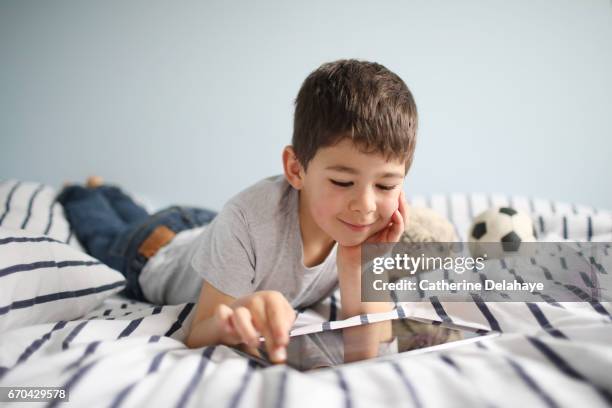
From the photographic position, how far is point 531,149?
1.64 metres

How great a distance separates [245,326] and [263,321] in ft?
0.09

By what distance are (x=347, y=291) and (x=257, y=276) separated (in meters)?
Result: 0.17

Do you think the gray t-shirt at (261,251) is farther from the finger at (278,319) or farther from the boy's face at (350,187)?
the finger at (278,319)

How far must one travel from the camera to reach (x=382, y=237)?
2.55ft

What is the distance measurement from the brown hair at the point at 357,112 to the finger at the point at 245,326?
284 millimetres

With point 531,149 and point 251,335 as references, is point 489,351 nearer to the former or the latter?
point 251,335

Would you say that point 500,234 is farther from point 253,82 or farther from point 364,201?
point 253,82

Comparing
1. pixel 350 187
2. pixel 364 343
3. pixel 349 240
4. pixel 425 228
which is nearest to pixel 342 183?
pixel 350 187

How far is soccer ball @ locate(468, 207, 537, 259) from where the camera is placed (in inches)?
39.2

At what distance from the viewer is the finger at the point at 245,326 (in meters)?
0.48

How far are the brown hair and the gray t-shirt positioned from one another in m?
0.12

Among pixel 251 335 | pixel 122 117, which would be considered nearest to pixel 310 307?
pixel 251 335

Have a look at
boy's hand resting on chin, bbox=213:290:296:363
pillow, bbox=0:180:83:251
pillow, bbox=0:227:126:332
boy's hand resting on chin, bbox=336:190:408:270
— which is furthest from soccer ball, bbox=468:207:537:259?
pillow, bbox=0:180:83:251

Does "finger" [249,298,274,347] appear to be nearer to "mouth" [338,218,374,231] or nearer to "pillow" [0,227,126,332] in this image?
"mouth" [338,218,374,231]
